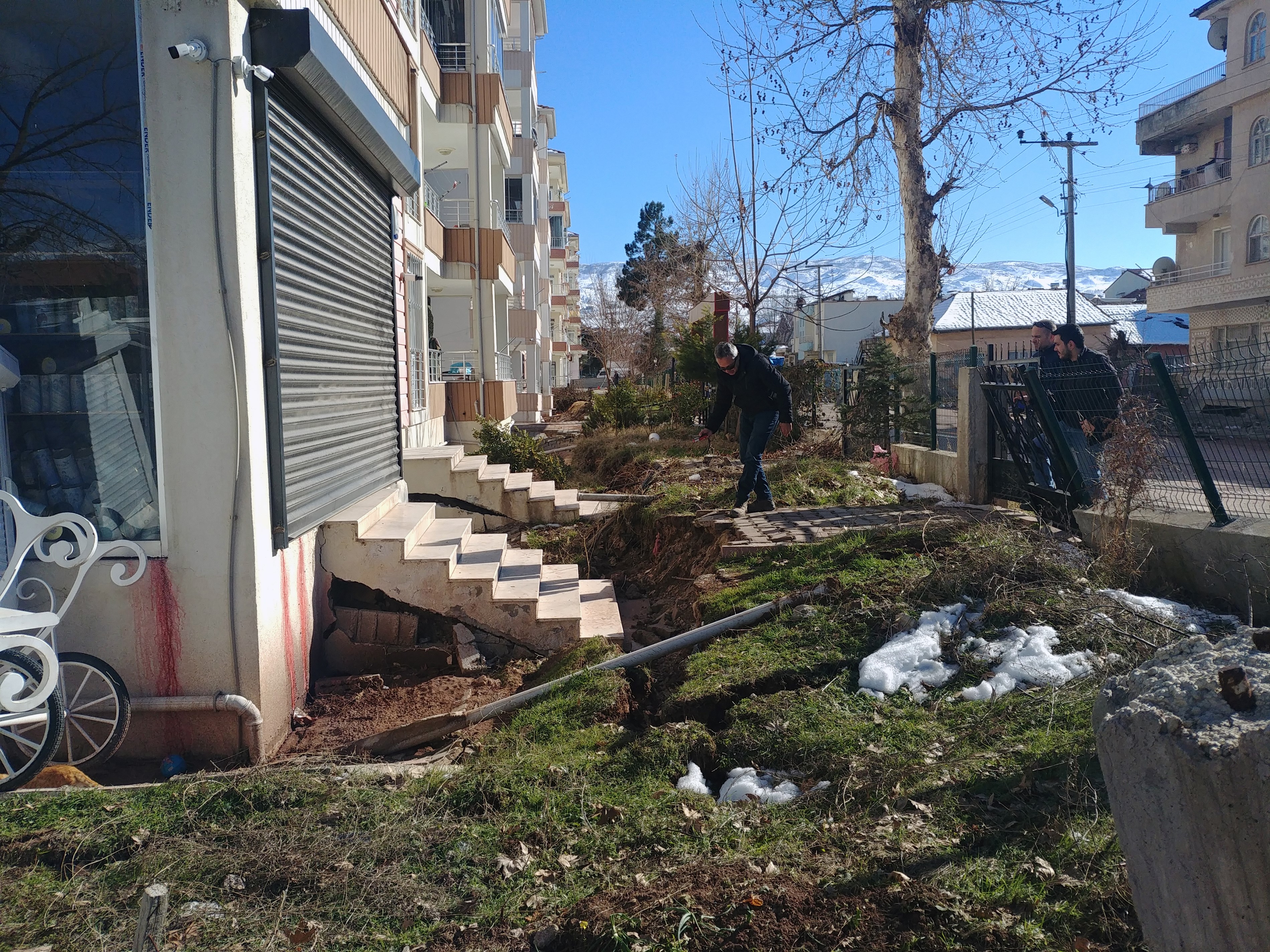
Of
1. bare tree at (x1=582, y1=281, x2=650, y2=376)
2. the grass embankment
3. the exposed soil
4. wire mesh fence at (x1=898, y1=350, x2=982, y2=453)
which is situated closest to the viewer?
the grass embankment

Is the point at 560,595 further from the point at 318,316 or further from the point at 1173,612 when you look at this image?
the point at 1173,612

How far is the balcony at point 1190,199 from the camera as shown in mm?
32219

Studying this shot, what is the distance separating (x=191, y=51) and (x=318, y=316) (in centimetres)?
198

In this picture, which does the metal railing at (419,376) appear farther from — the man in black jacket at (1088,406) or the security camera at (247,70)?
the man in black jacket at (1088,406)

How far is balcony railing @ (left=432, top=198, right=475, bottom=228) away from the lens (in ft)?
66.2

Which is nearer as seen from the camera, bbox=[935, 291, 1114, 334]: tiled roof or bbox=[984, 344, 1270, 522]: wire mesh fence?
bbox=[984, 344, 1270, 522]: wire mesh fence

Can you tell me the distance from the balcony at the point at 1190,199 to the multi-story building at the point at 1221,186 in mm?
39

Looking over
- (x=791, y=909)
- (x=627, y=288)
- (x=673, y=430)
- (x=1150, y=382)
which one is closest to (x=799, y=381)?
(x=673, y=430)

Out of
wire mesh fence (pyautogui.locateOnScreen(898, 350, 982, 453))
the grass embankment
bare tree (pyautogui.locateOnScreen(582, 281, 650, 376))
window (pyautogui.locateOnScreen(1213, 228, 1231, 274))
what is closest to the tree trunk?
wire mesh fence (pyautogui.locateOnScreen(898, 350, 982, 453))

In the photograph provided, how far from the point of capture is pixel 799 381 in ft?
51.3

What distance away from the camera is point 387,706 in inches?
232

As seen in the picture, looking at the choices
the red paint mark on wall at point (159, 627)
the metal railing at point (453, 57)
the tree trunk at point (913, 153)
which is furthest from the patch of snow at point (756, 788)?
the metal railing at point (453, 57)

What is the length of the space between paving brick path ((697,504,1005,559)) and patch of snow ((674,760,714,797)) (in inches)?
138

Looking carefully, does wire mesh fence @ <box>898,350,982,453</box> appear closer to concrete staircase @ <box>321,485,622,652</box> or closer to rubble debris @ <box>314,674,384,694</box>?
concrete staircase @ <box>321,485,622,652</box>
